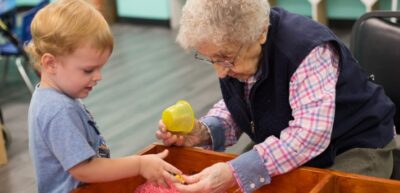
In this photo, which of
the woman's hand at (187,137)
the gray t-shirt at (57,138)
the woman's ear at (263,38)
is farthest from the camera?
the woman's hand at (187,137)

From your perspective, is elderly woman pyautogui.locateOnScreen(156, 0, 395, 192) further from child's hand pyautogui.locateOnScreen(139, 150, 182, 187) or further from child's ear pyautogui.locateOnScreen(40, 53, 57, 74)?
child's ear pyautogui.locateOnScreen(40, 53, 57, 74)

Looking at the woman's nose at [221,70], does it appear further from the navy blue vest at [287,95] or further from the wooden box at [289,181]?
the wooden box at [289,181]

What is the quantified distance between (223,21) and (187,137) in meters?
0.42

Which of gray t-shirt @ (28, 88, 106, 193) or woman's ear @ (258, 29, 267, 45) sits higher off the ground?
woman's ear @ (258, 29, 267, 45)

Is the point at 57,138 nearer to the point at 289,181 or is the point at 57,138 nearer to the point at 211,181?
the point at 211,181

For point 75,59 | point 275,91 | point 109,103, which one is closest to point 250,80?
point 275,91

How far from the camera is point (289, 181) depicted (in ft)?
4.27

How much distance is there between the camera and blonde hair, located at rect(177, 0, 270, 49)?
1200 mm

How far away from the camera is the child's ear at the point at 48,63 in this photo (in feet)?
3.91

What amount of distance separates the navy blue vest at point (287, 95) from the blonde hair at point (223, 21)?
0.08 metres

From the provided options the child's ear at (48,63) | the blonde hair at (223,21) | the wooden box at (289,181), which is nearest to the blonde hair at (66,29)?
the child's ear at (48,63)

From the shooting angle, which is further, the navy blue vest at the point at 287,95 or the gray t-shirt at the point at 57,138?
the navy blue vest at the point at 287,95

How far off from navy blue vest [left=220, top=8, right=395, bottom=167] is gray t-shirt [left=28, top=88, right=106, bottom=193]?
42 cm

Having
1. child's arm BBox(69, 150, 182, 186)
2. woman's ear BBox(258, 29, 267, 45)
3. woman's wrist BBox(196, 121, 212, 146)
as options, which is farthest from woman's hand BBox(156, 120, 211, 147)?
woman's ear BBox(258, 29, 267, 45)
